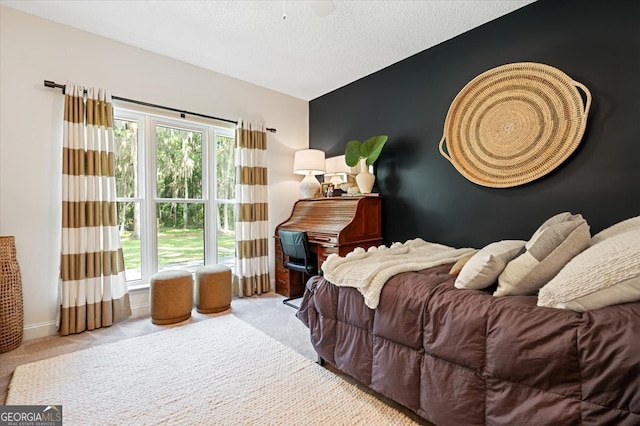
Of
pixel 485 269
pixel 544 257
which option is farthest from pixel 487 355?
pixel 544 257

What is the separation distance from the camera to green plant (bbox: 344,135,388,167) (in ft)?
10.1

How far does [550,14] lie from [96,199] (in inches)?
154

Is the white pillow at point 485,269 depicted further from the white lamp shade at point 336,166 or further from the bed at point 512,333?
the white lamp shade at point 336,166

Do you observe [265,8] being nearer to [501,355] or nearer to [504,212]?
[504,212]

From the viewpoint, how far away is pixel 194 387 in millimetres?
1703

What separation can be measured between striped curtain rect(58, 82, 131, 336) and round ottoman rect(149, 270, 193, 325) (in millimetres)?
344

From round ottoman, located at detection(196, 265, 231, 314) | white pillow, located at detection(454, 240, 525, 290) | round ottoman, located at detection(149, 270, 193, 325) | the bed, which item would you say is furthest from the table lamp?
white pillow, located at detection(454, 240, 525, 290)

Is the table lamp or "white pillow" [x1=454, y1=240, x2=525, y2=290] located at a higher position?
the table lamp

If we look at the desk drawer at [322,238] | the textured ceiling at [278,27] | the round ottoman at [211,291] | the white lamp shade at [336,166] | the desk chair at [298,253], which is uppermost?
the textured ceiling at [278,27]

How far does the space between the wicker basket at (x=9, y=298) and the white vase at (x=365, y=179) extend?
2980mm

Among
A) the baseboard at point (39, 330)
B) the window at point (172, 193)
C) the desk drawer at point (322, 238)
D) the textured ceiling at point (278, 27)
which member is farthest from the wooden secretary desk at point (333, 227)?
the baseboard at point (39, 330)

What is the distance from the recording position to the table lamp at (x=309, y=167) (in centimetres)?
366

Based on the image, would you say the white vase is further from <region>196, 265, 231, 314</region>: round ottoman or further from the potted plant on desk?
<region>196, 265, 231, 314</region>: round ottoman

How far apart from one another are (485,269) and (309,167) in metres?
2.61
